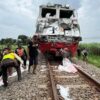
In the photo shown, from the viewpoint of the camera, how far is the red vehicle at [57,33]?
21047mm

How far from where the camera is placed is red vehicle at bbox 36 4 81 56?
2105cm

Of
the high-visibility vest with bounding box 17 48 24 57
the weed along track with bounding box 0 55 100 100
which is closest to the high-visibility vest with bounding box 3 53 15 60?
the weed along track with bounding box 0 55 100 100

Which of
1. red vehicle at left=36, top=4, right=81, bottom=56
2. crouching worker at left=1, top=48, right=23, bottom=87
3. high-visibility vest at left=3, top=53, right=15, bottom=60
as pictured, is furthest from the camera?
red vehicle at left=36, top=4, right=81, bottom=56

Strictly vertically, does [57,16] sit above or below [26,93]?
above

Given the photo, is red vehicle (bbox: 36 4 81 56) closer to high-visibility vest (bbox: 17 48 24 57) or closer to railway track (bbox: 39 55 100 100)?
high-visibility vest (bbox: 17 48 24 57)

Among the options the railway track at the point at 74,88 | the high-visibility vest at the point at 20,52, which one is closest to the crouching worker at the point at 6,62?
the railway track at the point at 74,88

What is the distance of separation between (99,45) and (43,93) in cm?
3205

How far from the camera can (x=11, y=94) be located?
1038 centimetres

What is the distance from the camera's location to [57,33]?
21.0 metres

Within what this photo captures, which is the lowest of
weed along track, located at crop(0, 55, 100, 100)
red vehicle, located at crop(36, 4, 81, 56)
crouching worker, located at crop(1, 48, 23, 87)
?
weed along track, located at crop(0, 55, 100, 100)

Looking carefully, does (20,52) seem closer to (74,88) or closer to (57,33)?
(57,33)

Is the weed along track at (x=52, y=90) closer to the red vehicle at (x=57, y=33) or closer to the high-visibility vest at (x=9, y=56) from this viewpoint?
the high-visibility vest at (x=9, y=56)

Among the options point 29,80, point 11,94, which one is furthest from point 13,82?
point 11,94

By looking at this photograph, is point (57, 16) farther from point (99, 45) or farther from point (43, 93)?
point (99, 45)
